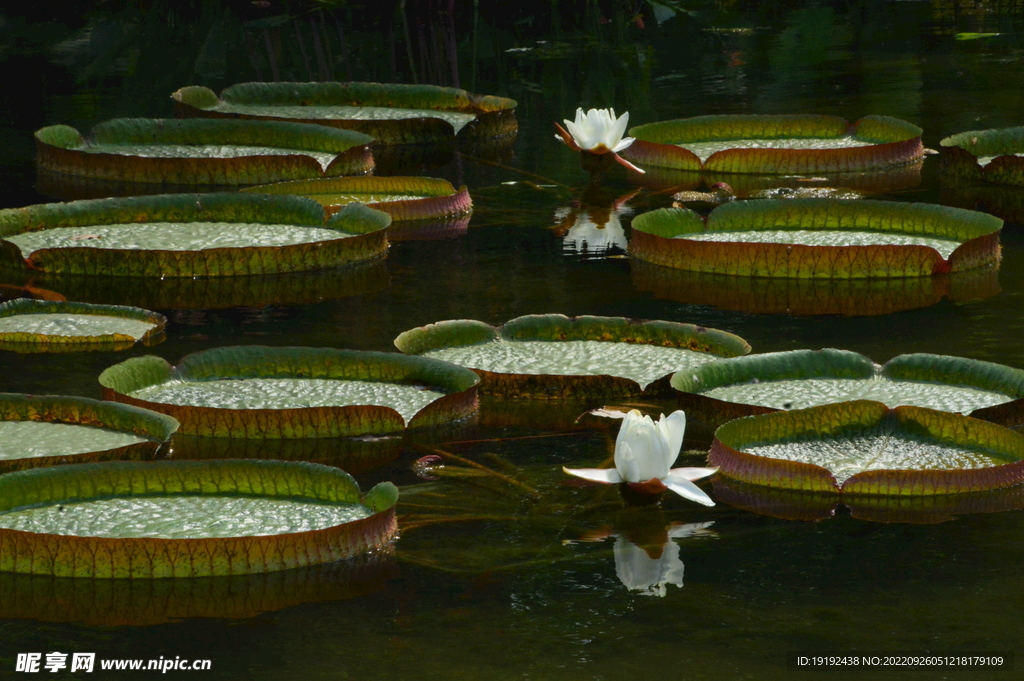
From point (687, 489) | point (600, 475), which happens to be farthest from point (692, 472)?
point (600, 475)

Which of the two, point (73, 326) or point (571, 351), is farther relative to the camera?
point (73, 326)

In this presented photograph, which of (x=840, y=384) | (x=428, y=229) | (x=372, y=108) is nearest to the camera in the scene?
(x=840, y=384)

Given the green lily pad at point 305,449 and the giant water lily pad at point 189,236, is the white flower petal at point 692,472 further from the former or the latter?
the giant water lily pad at point 189,236

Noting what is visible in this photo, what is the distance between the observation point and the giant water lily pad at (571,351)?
468cm

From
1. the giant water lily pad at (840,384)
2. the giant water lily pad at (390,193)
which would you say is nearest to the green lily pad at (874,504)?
the giant water lily pad at (840,384)

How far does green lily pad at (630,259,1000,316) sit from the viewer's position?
19.6ft

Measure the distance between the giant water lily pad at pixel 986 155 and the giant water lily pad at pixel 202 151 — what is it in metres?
3.22

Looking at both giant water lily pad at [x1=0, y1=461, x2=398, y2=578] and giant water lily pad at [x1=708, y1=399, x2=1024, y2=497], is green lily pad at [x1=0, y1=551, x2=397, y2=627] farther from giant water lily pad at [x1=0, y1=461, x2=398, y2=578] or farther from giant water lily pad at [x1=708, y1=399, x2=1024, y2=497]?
giant water lily pad at [x1=708, y1=399, x2=1024, y2=497]

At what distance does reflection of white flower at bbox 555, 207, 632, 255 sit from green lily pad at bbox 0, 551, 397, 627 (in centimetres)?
383

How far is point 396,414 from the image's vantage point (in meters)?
4.29

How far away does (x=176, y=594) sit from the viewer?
10.8 ft

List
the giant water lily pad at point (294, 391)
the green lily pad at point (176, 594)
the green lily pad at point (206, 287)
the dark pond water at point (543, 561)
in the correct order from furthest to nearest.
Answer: the green lily pad at point (206, 287) → the giant water lily pad at point (294, 391) → the green lily pad at point (176, 594) → the dark pond water at point (543, 561)

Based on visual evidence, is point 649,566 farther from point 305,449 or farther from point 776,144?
point 776,144

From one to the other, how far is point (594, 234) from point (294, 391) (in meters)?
3.12
